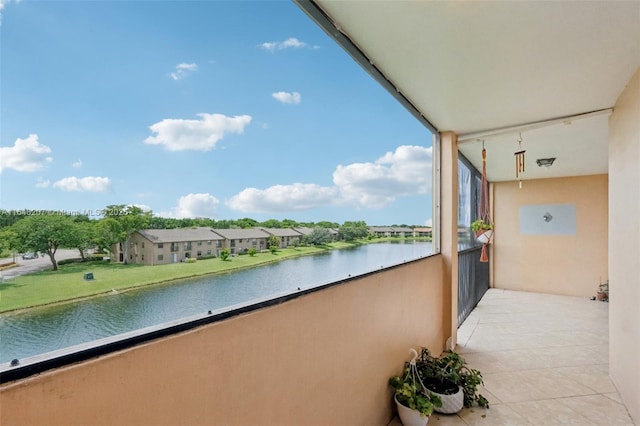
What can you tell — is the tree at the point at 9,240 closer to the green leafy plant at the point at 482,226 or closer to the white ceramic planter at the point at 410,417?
the white ceramic planter at the point at 410,417

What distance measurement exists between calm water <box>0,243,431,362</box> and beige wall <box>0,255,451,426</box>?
0.06 meters

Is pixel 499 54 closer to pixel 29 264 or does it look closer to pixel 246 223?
pixel 246 223

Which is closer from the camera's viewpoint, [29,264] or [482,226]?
[29,264]

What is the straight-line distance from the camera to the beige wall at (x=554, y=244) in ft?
18.1

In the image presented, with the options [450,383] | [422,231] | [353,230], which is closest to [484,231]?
[422,231]

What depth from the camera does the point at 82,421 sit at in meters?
0.69

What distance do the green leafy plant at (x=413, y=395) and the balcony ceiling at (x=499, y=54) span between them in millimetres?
2065

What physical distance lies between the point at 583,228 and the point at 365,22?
6178 millimetres

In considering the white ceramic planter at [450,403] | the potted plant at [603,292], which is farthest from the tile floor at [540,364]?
the potted plant at [603,292]

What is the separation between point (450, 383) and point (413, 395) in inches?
17.1

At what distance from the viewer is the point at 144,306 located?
0.84m

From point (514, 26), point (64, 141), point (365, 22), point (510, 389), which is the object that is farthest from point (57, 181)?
point (510, 389)

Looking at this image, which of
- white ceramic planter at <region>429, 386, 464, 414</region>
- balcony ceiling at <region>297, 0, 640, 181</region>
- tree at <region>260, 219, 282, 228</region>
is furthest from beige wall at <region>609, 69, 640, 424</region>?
tree at <region>260, 219, 282, 228</region>

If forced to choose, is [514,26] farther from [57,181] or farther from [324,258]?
[57,181]
